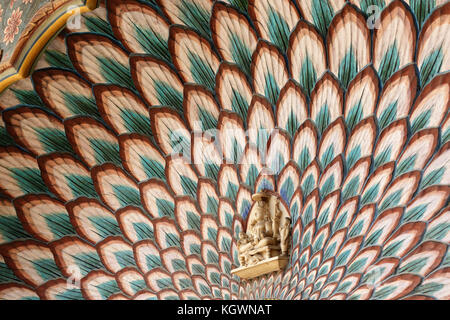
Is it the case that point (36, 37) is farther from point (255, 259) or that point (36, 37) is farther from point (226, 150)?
point (255, 259)

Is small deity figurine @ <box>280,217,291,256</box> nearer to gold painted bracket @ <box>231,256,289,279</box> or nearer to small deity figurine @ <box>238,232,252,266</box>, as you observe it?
gold painted bracket @ <box>231,256,289,279</box>

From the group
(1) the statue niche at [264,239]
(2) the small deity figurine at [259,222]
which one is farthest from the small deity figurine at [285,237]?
(2) the small deity figurine at [259,222]

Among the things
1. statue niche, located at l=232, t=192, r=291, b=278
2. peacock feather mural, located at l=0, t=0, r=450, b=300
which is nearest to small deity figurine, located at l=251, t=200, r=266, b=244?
statue niche, located at l=232, t=192, r=291, b=278

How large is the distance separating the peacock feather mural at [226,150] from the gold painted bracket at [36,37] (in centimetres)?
9

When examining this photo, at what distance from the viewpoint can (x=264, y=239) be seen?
275 cm

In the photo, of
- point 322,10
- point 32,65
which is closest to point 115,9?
point 32,65

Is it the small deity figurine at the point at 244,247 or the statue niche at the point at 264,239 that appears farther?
the small deity figurine at the point at 244,247

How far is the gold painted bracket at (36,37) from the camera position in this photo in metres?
2.72

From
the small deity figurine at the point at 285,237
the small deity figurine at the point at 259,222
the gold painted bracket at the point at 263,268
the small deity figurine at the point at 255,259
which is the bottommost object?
the gold painted bracket at the point at 263,268

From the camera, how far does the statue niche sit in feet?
8.83

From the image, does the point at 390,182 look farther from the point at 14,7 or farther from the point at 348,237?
the point at 14,7

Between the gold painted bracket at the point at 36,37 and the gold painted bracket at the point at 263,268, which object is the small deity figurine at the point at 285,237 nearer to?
the gold painted bracket at the point at 263,268

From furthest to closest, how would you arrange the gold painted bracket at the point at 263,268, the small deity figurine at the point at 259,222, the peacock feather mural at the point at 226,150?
the small deity figurine at the point at 259,222 → the gold painted bracket at the point at 263,268 → the peacock feather mural at the point at 226,150

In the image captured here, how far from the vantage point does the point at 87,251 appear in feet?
11.1
